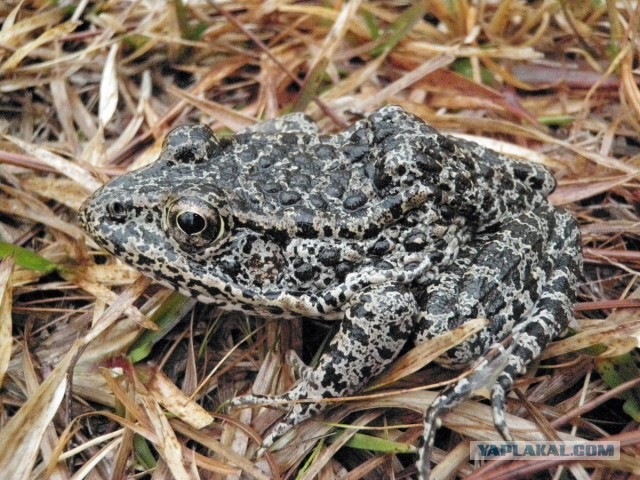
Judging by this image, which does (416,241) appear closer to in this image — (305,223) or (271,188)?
(305,223)

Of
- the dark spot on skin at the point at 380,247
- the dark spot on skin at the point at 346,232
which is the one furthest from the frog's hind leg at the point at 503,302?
the dark spot on skin at the point at 346,232

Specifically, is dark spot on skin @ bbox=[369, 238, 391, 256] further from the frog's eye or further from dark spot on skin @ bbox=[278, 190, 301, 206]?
the frog's eye

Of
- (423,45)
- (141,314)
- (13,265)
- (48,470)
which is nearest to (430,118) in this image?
(423,45)

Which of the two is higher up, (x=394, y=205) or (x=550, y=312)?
(x=394, y=205)

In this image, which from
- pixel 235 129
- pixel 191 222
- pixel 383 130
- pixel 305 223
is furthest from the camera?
pixel 235 129

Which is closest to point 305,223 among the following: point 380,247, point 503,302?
point 380,247

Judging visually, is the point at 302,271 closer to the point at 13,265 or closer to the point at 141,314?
the point at 141,314

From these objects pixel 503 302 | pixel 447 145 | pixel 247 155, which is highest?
pixel 447 145
